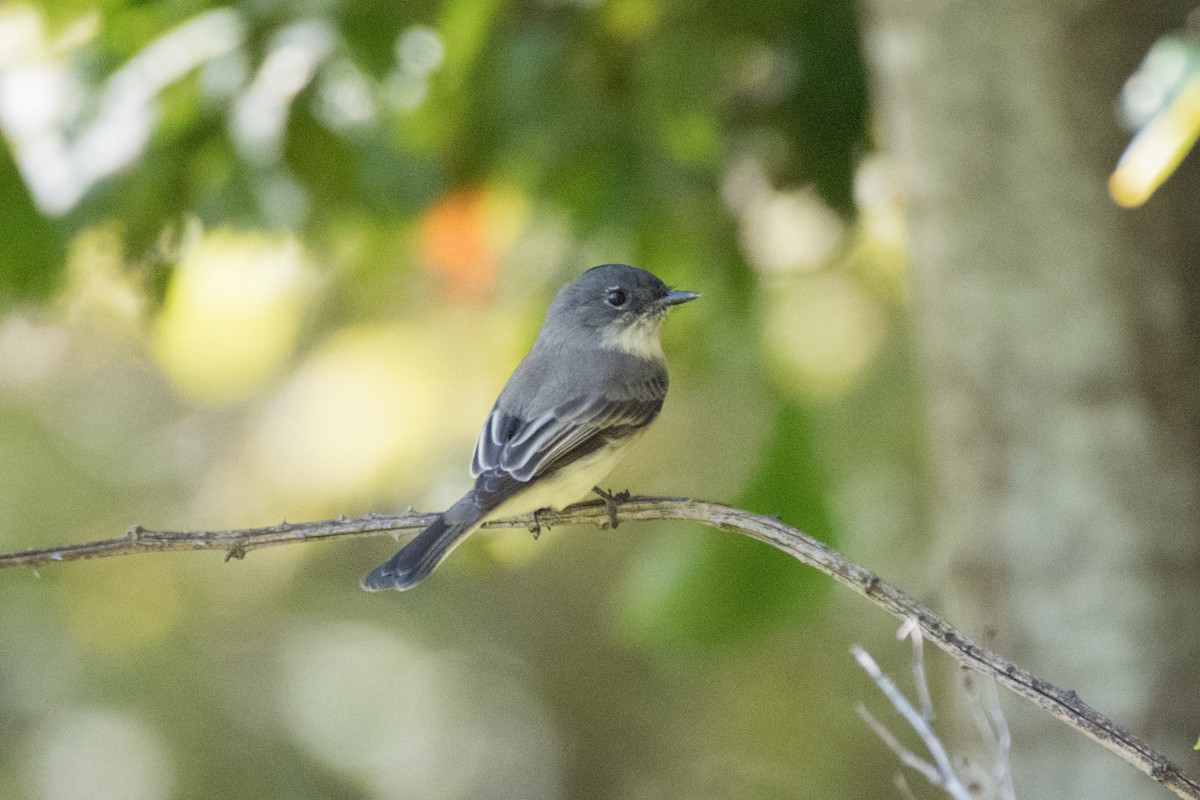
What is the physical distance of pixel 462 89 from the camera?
3.95 meters

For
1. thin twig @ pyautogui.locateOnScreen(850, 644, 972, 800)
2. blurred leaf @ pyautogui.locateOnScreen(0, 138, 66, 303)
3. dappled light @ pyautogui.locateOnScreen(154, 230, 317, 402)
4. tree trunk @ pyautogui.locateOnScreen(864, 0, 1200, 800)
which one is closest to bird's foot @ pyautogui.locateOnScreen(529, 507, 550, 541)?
thin twig @ pyautogui.locateOnScreen(850, 644, 972, 800)

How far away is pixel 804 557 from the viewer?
2.03 metres

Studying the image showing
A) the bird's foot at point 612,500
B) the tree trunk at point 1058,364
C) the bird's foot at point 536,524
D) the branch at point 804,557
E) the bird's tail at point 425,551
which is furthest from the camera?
the tree trunk at point 1058,364

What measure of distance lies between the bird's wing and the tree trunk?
2.97 ft

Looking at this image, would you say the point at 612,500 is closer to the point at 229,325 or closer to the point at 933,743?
the point at 933,743

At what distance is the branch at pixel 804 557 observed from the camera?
1.77 m

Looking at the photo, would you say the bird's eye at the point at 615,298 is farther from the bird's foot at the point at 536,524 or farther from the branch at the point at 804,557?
the branch at the point at 804,557

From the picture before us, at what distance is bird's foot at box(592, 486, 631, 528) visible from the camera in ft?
9.46

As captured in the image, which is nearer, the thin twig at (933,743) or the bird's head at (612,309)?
the thin twig at (933,743)

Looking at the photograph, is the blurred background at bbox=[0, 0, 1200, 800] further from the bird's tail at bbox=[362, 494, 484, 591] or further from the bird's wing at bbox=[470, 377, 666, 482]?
the bird's tail at bbox=[362, 494, 484, 591]

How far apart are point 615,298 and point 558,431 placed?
529 millimetres

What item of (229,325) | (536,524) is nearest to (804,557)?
(536,524)

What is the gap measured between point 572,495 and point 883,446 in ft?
6.93

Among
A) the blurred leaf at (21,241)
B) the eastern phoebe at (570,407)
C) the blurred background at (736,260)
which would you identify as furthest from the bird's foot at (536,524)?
the blurred leaf at (21,241)
